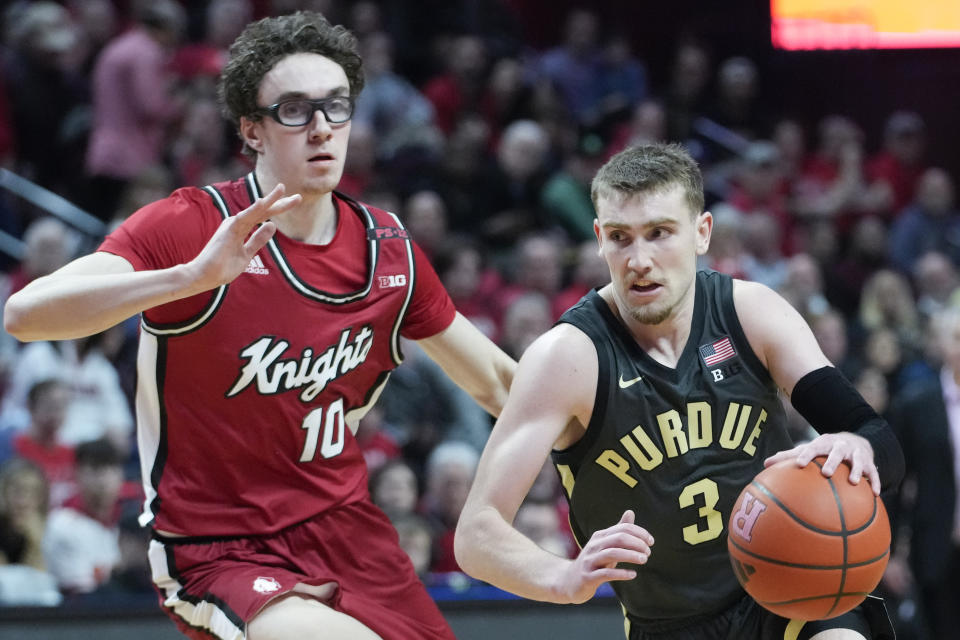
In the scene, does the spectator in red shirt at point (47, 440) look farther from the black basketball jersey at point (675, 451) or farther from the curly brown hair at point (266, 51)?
the black basketball jersey at point (675, 451)

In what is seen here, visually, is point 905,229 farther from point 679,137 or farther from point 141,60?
point 141,60

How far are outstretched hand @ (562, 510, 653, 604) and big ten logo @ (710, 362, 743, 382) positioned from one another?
0.78 meters

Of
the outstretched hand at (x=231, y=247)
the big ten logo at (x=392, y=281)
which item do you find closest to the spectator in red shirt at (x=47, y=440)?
the big ten logo at (x=392, y=281)

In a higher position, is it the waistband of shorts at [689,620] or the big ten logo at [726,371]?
the big ten logo at [726,371]

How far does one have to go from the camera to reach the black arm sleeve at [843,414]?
12.0 feet

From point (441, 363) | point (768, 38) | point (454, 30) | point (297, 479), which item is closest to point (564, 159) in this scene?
point (454, 30)

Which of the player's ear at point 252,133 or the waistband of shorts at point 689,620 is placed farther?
the player's ear at point 252,133

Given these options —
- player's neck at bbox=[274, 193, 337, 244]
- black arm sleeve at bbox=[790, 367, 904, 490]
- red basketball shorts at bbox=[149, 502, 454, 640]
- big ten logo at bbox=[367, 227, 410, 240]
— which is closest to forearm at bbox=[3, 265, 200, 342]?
player's neck at bbox=[274, 193, 337, 244]

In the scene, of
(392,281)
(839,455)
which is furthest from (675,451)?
(392,281)

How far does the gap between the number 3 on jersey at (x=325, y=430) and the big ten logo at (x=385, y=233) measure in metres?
0.53

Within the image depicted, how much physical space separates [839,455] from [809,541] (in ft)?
0.79

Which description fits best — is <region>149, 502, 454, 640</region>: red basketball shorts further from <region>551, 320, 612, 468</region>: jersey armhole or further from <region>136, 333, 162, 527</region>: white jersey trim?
<region>551, 320, 612, 468</region>: jersey armhole

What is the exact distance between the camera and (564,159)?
10547 millimetres

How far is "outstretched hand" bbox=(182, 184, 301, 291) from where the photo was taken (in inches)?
134
